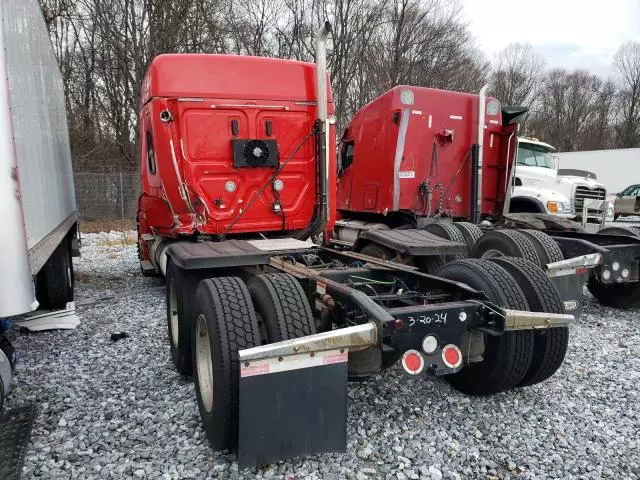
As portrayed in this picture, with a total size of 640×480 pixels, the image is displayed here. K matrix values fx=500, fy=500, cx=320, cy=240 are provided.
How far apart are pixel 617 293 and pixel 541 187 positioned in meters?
4.22

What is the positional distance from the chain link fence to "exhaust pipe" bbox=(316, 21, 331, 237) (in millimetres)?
14554

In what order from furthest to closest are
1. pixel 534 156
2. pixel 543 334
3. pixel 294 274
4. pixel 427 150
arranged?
pixel 534 156, pixel 427 150, pixel 294 274, pixel 543 334

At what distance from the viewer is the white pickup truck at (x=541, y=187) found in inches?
389

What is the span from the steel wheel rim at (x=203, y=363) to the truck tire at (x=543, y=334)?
2.24 m

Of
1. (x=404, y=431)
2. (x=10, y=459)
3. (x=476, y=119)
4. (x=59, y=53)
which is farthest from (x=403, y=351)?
(x=59, y=53)

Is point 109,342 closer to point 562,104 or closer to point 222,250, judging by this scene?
point 222,250

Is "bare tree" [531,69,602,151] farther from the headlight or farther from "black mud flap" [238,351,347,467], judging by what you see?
"black mud flap" [238,351,347,467]

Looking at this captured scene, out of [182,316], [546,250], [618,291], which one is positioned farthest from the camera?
[618,291]

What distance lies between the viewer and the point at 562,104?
52.9m

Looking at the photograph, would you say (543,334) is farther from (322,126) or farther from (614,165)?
(614,165)

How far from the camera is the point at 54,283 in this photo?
6.31 meters

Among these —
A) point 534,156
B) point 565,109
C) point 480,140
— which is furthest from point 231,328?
point 565,109

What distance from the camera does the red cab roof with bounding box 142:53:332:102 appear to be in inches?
222

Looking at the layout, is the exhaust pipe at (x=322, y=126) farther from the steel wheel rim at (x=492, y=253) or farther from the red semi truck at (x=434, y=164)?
the steel wheel rim at (x=492, y=253)
